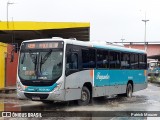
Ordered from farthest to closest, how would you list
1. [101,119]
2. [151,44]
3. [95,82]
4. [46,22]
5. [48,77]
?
[151,44]
[46,22]
[95,82]
[48,77]
[101,119]

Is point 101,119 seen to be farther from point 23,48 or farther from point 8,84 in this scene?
point 8,84

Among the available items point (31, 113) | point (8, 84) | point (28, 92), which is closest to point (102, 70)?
point (28, 92)

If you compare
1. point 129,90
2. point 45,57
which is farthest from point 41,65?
point 129,90

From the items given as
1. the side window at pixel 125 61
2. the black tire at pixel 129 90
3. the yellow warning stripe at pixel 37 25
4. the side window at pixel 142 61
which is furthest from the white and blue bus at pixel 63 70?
the yellow warning stripe at pixel 37 25

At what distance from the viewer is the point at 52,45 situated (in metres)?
16.0

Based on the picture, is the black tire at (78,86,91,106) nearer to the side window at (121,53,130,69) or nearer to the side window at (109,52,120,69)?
the side window at (109,52,120,69)

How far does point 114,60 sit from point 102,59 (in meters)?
1.49

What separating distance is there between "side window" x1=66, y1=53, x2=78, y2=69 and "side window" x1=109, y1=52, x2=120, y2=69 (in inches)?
140

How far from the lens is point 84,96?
17047 millimetres

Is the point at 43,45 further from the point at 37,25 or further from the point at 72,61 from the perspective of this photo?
the point at 37,25

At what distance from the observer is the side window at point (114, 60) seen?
19.6m

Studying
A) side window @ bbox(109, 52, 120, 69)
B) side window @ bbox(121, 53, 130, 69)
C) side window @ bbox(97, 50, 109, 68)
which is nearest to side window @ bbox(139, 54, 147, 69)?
side window @ bbox(121, 53, 130, 69)

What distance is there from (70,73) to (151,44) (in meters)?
55.8

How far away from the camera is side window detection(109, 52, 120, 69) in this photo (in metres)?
19.6
